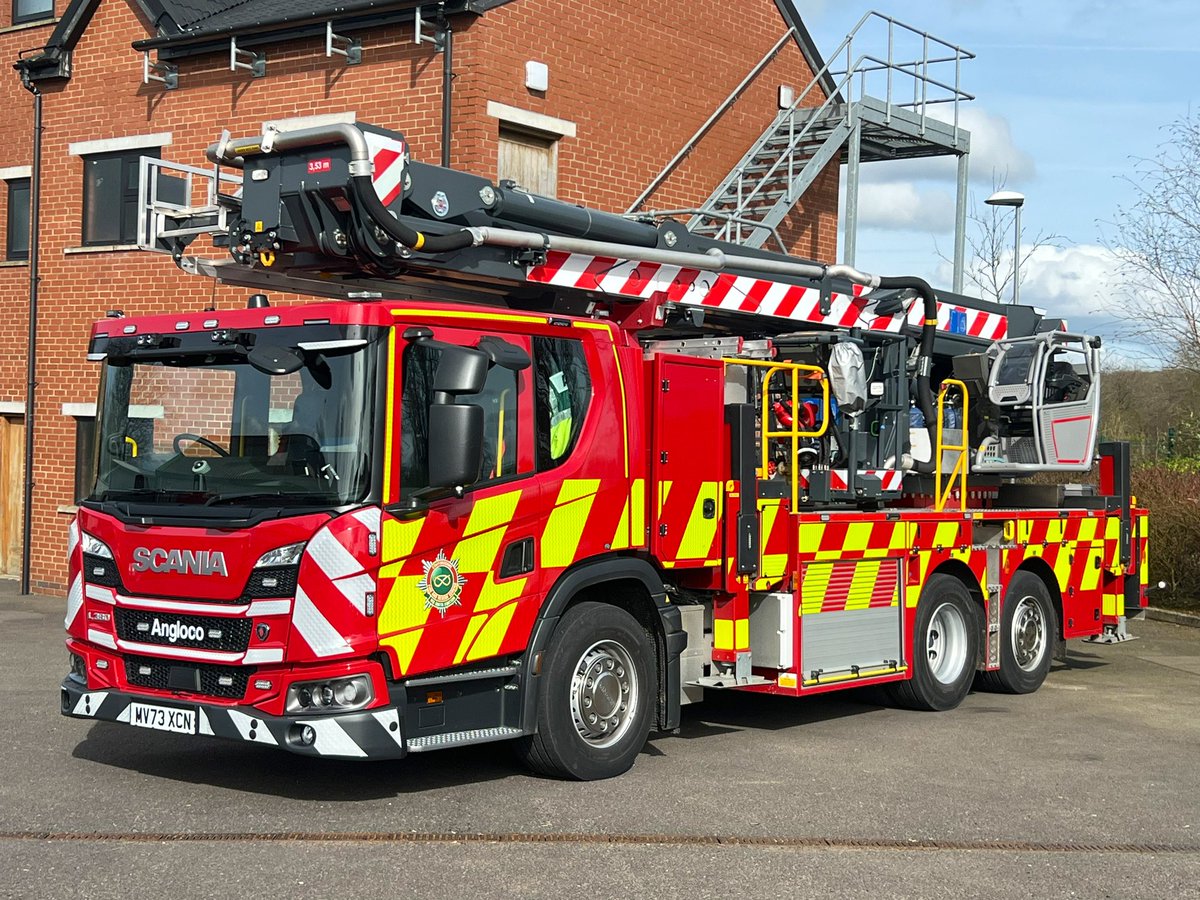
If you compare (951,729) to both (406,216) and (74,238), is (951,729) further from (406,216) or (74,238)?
(74,238)

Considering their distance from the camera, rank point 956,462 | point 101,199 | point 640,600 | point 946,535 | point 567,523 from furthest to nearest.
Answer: point 101,199 → point 956,462 → point 946,535 → point 640,600 → point 567,523

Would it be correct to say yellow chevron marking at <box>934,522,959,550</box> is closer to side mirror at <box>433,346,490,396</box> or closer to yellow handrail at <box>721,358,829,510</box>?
yellow handrail at <box>721,358,829,510</box>

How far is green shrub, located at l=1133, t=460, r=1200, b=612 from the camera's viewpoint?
17812mm

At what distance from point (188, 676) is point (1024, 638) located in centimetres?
710

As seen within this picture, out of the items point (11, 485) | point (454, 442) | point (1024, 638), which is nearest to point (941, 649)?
point (1024, 638)

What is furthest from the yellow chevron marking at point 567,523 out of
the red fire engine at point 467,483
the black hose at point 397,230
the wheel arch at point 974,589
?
the wheel arch at point 974,589

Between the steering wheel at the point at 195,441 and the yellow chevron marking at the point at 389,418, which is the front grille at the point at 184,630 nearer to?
the steering wheel at the point at 195,441

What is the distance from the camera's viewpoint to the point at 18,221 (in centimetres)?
2033

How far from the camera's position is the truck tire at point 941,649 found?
11.0 meters

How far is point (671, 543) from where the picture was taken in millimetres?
9109

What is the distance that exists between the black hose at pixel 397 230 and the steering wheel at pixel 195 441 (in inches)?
54.8

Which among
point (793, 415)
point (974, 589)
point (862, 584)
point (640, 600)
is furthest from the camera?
point (974, 589)

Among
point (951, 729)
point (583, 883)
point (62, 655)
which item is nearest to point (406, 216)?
point (583, 883)

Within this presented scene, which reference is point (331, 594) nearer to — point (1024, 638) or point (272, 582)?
point (272, 582)
